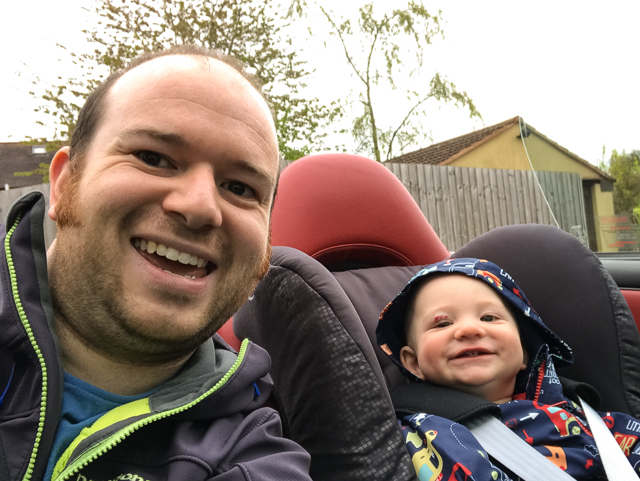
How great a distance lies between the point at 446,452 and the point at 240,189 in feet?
2.73

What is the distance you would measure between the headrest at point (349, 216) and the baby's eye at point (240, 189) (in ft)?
2.09

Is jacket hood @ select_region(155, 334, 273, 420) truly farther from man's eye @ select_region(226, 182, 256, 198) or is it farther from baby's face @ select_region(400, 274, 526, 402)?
baby's face @ select_region(400, 274, 526, 402)

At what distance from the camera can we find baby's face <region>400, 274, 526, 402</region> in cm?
152

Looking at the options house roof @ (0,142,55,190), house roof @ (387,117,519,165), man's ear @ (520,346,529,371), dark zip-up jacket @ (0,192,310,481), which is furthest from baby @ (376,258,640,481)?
house roof @ (0,142,55,190)

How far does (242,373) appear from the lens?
109cm

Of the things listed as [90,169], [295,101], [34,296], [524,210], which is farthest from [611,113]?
[295,101]

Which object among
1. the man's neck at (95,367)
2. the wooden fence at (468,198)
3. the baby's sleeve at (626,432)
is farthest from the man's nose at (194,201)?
the wooden fence at (468,198)

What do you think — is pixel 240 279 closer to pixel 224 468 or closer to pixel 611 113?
pixel 224 468

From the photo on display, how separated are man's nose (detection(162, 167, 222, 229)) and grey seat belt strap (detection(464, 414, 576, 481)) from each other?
92cm

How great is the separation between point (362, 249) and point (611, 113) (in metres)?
1.18

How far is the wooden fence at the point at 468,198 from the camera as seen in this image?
292 inches

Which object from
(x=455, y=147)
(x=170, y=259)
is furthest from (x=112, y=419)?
(x=455, y=147)

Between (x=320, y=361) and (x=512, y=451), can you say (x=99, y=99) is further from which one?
(x=512, y=451)

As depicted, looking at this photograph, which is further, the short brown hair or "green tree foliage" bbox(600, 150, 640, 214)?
"green tree foliage" bbox(600, 150, 640, 214)
